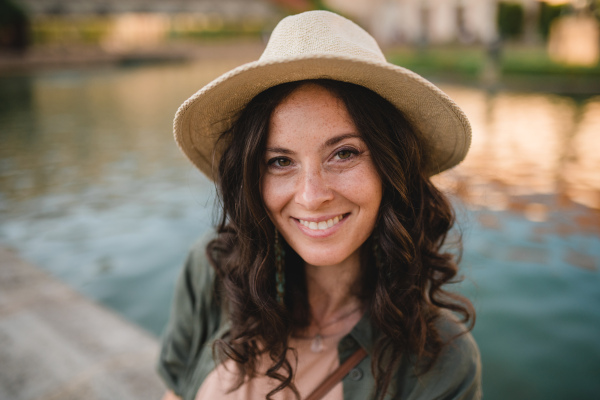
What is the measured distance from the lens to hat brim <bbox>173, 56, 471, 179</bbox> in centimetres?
121

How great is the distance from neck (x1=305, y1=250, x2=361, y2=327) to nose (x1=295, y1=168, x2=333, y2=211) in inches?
14.3

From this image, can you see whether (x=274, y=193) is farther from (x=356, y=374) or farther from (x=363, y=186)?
(x=356, y=374)

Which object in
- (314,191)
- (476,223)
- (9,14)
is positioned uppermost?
(9,14)

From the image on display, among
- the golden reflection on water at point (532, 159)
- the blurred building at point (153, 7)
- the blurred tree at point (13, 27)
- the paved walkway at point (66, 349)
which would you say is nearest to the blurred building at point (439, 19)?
the blurred building at point (153, 7)

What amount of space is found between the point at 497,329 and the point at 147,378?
98.9 inches

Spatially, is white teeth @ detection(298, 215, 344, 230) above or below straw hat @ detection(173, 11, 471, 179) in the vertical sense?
below

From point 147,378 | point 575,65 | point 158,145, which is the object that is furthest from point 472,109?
point 147,378

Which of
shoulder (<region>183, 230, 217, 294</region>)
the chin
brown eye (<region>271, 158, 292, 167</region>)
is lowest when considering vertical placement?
shoulder (<region>183, 230, 217, 294</region>)

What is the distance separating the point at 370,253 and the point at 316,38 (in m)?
0.74

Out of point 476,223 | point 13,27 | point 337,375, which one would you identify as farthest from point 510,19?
point 337,375

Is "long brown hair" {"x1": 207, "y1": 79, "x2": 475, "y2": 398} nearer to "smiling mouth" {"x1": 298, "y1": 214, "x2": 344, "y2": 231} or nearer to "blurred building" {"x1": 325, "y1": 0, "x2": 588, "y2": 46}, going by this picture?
"smiling mouth" {"x1": 298, "y1": 214, "x2": 344, "y2": 231}

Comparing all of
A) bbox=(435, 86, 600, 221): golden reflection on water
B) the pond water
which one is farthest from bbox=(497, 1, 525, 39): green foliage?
the pond water

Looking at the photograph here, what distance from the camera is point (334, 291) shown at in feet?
5.31

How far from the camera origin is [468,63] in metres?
17.9
